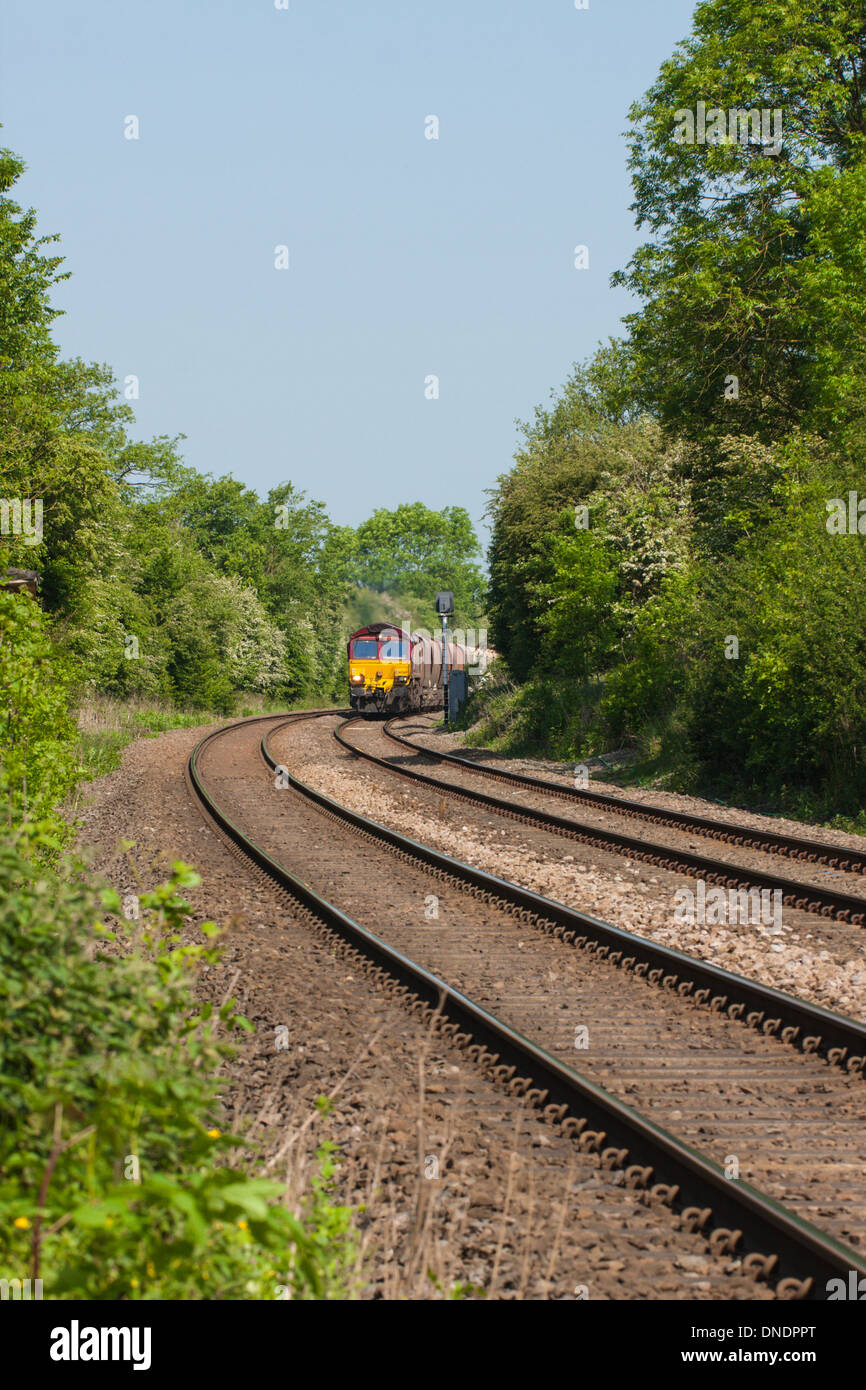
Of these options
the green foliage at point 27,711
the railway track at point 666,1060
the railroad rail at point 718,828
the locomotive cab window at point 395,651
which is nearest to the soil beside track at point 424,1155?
the railway track at point 666,1060

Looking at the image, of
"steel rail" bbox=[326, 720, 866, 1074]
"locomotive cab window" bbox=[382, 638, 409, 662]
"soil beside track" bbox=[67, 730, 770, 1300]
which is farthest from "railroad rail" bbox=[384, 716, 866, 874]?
"locomotive cab window" bbox=[382, 638, 409, 662]

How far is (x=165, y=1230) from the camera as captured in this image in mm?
3041

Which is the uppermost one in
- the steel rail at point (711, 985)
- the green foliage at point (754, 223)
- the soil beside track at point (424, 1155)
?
the green foliage at point (754, 223)

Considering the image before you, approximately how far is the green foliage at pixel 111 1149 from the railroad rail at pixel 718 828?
30.6ft

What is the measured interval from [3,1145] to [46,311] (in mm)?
30843

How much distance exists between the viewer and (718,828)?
46.1 feet

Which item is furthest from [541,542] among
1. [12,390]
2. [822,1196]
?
[822,1196]

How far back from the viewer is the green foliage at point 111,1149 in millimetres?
2832

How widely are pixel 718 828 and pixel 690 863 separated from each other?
2.29m

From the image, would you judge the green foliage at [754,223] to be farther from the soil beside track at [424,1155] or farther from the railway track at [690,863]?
the soil beside track at [424,1155]

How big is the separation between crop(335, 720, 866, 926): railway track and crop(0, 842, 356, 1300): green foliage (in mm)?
7038

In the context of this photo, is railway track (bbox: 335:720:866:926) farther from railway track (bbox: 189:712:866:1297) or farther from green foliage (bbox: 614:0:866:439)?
green foliage (bbox: 614:0:866:439)

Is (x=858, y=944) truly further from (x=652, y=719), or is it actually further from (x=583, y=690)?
(x=583, y=690)

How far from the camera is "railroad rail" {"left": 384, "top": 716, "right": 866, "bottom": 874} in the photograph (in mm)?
12047
